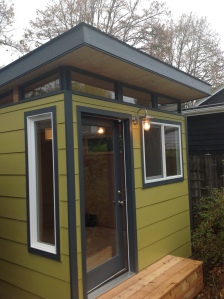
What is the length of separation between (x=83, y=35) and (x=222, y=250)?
11.0ft

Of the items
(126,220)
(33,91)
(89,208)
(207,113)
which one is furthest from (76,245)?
(207,113)

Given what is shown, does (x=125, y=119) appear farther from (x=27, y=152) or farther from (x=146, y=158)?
(x=27, y=152)

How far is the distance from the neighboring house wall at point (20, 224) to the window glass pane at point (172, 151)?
1.97 m

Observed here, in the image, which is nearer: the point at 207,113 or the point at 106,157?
the point at 106,157

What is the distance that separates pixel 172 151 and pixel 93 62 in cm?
203

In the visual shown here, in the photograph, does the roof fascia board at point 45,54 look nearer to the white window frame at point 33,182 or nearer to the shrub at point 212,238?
the white window frame at point 33,182

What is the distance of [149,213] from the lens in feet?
11.5

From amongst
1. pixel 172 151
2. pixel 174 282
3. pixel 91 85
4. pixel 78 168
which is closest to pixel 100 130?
pixel 91 85

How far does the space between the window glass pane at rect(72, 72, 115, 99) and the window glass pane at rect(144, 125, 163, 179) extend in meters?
Answer: 0.76

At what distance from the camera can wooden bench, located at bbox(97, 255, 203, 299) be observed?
2.72 meters

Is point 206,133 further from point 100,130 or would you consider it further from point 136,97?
point 100,130

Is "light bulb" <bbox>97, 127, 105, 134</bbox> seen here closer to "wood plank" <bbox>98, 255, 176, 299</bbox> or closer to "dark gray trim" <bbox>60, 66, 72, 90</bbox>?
"dark gray trim" <bbox>60, 66, 72, 90</bbox>

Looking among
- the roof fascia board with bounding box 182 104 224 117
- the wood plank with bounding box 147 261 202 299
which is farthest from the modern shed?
the roof fascia board with bounding box 182 104 224 117

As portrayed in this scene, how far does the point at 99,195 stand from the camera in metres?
2.99
